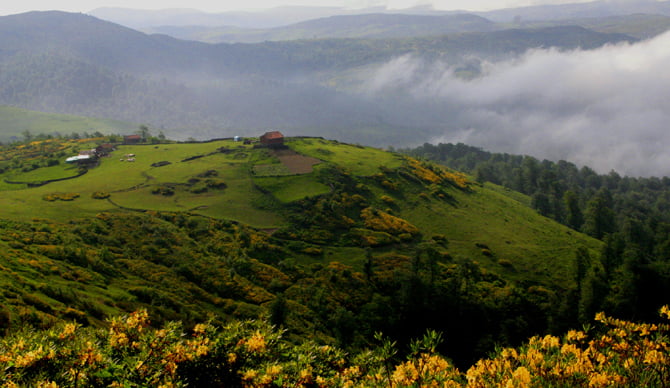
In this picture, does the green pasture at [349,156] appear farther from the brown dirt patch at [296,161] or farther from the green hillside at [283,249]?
the brown dirt patch at [296,161]

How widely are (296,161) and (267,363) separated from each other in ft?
289

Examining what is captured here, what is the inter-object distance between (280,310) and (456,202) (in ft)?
211

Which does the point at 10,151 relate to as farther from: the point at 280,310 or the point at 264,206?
the point at 280,310

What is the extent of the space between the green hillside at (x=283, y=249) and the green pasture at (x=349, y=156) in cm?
165

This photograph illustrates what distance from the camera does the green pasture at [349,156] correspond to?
10231 cm

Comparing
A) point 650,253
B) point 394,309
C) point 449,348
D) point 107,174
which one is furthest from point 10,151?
point 650,253

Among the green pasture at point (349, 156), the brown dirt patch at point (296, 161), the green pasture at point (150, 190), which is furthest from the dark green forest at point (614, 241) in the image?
the brown dirt patch at point (296, 161)

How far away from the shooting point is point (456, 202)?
96438 millimetres

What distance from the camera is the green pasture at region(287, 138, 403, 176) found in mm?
102312

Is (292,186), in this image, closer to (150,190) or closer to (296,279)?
(150,190)

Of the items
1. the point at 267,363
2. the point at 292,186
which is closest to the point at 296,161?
the point at 292,186

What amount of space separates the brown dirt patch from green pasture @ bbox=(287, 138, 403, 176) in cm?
319

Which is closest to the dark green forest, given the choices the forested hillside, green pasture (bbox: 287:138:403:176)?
the forested hillside

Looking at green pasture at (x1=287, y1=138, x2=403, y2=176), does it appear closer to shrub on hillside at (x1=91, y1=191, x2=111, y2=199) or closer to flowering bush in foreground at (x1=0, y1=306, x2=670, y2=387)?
shrub on hillside at (x1=91, y1=191, x2=111, y2=199)
